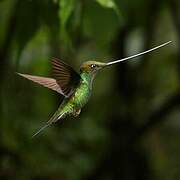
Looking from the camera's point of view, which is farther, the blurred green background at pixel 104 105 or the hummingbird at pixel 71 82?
the blurred green background at pixel 104 105

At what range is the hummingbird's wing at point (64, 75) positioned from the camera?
3.34ft

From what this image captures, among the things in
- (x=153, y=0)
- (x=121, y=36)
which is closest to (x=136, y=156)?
(x=121, y=36)

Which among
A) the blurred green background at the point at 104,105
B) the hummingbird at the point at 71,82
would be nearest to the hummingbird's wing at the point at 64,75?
the hummingbird at the point at 71,82

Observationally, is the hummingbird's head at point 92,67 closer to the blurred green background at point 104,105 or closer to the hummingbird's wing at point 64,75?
the hummingbird's wing at point 64,75

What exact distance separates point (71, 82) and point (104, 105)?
6.69ft

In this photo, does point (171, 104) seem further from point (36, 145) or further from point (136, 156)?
point (36, 145)

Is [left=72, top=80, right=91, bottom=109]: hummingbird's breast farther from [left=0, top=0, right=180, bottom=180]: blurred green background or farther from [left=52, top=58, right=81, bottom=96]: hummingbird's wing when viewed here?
[left=0, top=0, right=180, bottom=180]: blurred green background

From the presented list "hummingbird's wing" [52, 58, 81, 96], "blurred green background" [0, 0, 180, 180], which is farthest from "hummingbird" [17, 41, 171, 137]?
"blurred green background" [0, 0, 180, 180]

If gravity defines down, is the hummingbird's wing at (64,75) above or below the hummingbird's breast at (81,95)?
above

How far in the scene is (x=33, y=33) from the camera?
5.21 ft

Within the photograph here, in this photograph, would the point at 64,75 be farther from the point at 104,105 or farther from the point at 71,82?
the point at 104,105

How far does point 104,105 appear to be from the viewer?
3.10m

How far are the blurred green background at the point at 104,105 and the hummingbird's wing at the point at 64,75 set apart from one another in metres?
0.93

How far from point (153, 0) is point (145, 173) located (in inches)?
35.0
